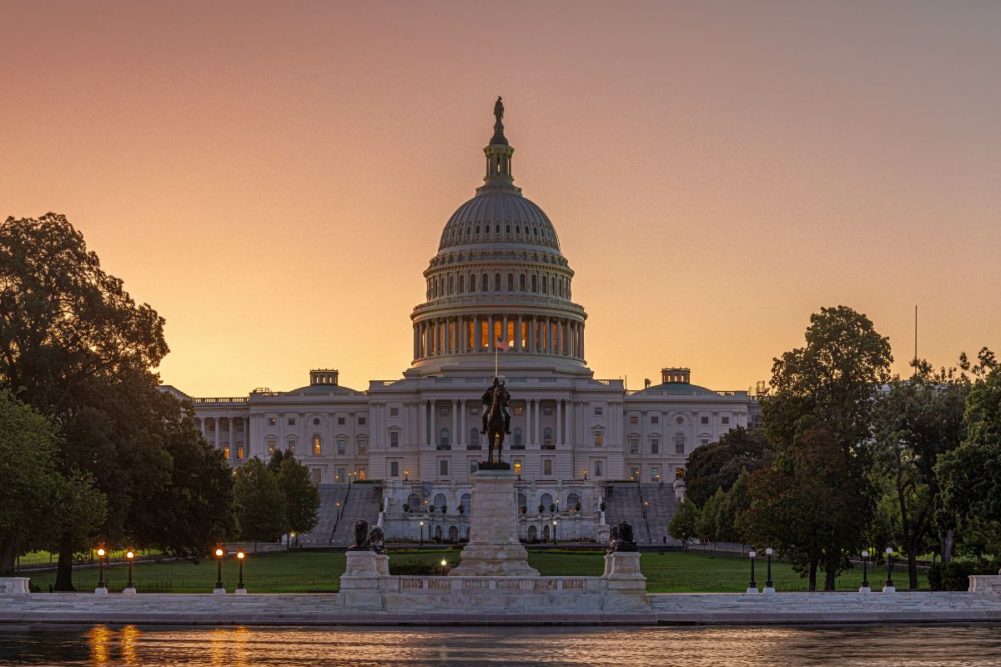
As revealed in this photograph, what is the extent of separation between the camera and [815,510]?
63406 mm

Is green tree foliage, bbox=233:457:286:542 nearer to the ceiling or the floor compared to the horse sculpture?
nearer to the floor

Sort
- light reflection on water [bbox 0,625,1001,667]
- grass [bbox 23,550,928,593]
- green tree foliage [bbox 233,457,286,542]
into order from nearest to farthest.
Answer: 1. light reflection on water [bbox 0,625,1001,667]
2. grass [bbox 23,550,928,593]
3. green tree foliage [bbox 233,457,286,542]

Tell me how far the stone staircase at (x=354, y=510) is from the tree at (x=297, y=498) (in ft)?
13.9

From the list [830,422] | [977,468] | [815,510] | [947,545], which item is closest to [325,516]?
[947,545]

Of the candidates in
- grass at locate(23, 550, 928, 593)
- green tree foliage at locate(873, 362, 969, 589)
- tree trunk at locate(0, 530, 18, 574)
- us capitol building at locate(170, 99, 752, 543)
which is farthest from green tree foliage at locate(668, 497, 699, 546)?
tree trunk at locate(0, 530, 18, 574)

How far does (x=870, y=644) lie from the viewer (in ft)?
130

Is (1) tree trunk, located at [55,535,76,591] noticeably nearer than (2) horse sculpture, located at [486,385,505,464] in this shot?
No

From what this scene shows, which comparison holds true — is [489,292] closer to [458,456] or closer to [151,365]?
[458,456]

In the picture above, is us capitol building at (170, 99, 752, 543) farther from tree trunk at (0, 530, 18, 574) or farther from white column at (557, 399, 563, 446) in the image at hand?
tree trunk at (0, 530, 18, 574)

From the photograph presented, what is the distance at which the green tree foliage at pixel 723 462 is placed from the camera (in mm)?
134750

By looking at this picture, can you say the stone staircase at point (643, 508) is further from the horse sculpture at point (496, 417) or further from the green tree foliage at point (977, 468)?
the horse sculpture at point (496, 417)

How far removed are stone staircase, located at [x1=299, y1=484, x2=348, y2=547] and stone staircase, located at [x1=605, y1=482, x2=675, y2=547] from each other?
2418cm

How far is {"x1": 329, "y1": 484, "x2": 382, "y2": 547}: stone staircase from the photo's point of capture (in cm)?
13188

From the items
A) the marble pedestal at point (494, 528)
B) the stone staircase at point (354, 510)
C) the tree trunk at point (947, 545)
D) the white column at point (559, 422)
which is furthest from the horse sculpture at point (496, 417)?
the white column at point (559, 422)
